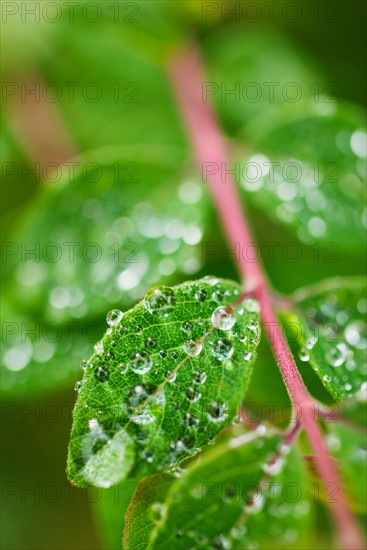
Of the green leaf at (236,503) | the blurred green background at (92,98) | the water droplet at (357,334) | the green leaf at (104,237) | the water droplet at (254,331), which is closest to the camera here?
the green leaf at (236,503)

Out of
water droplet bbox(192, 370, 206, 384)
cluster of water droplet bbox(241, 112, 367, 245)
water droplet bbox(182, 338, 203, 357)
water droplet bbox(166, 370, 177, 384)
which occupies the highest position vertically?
cluster of water droplet bbox(241, 112, 367, 245)

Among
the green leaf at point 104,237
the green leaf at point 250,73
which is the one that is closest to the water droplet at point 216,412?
the green leaf at point 104,237

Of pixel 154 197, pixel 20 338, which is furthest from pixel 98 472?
pixel 154 197

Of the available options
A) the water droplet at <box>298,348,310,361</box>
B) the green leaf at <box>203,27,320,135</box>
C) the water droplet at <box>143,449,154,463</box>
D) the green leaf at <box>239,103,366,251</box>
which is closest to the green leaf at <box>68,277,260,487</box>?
the water droplet at <box>143,449,154,463</box>

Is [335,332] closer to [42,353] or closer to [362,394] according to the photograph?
[362,394]

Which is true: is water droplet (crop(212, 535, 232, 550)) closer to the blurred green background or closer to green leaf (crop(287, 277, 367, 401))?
green leaf (crop(287, 277, 367, 401))

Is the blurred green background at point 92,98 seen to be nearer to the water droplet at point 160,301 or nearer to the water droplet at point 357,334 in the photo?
the water droplet at point 357,334

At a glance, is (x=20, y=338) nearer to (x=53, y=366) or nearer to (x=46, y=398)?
(x=53, y=366)
